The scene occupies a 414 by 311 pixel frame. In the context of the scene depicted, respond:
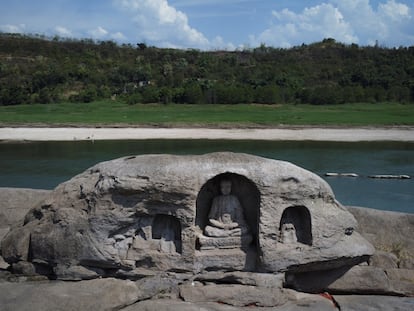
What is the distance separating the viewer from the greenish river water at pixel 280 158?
64.8ft

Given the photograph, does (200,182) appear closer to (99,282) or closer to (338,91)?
(99,282)

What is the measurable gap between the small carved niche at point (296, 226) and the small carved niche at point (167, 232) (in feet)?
5.01

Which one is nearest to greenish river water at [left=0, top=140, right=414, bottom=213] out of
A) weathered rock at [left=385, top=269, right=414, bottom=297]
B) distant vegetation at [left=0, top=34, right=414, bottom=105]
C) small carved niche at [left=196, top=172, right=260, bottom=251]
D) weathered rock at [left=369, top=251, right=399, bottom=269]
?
weathered rock at [left=369, top=251, right=399, bottom=269]

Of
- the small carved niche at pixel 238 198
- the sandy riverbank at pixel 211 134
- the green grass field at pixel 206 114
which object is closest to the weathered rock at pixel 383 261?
the small carved niche at pixel 238 198

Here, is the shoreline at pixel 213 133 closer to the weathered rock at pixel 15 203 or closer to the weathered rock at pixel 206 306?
the weathered rock at pixel 15 203

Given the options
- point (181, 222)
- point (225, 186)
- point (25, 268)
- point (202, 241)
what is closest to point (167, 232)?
point (181, 222)

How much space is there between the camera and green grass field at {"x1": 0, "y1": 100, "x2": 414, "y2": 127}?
40219mm

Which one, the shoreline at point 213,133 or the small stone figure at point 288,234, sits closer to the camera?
the small stone figure at point 288,234

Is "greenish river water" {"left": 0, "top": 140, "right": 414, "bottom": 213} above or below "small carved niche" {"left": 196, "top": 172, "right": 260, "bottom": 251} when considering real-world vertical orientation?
below

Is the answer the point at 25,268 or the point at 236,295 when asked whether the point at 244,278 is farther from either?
the point at 25,268

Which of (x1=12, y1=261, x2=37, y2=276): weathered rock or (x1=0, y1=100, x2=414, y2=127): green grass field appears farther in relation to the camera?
(x1=0, y1=100, x2=414, y2=127): green grass field

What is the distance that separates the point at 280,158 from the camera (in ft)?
89.0

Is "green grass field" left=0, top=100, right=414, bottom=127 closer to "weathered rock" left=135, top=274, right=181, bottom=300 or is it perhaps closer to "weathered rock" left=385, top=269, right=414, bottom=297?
"weathered rock" left=385, top=269, right=414, bottom=297

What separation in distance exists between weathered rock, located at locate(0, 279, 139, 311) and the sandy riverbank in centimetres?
2784
